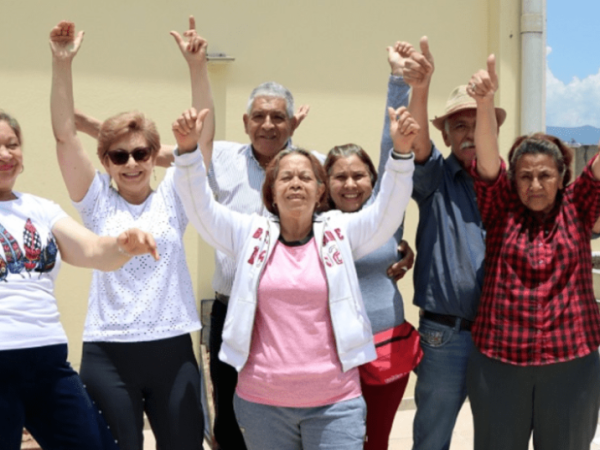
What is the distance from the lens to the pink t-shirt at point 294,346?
2.57m

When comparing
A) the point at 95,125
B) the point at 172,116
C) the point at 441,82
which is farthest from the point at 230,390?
the point at 441,82

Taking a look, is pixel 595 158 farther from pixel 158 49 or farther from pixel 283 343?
pixel 158 49

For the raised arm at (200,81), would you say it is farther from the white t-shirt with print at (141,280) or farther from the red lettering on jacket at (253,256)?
the red lettering on jacket at (253,256)

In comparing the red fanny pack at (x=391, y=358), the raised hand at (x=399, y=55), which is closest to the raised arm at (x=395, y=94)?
the raised hand at (x=399, y=55)

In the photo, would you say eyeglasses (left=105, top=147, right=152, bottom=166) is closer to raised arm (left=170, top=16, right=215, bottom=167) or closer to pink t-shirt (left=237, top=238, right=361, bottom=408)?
raised arm (left=170, top=16, right=215, bottom=167)

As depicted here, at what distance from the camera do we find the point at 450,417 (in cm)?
313

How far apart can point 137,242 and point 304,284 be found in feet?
1.86

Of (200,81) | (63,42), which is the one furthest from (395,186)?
(63,42)

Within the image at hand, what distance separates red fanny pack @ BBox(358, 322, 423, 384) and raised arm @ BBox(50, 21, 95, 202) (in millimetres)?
1236

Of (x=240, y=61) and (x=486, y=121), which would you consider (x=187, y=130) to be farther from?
(x=240, y=61)

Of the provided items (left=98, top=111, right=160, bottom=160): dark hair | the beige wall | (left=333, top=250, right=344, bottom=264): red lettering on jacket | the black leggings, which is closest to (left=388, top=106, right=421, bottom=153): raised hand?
(left=333, top=250, right=344, bottom=264): red lettering on jacket

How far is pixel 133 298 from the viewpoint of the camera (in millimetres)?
2709

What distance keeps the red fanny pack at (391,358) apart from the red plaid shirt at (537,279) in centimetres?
26

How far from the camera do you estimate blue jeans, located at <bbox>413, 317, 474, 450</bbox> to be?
308 cm
